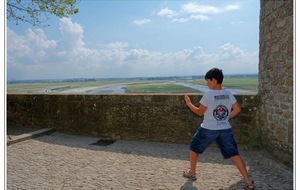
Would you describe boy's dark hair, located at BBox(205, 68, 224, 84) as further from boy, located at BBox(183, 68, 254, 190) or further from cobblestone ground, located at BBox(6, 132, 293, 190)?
cobblestone ground, located at BBox(6, 132, 293, 190)

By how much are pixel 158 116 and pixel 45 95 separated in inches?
143

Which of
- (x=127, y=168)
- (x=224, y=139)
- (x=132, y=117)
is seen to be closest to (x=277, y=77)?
(x=224, y=139)

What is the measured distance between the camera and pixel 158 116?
6.25m

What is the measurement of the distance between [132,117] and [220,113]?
3344 mm

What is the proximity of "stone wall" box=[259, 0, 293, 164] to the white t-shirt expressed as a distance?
124 centimetres

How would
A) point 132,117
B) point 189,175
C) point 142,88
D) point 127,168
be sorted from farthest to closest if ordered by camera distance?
point 142,88
point 132,117
point 127,168
point 189,175

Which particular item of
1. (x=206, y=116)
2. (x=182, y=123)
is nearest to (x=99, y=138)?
(x=182, y=123)

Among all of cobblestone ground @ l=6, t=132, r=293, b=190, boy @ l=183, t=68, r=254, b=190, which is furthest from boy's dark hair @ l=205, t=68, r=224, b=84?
cobblestone ground @ l=6, t=132, r=293, b=190

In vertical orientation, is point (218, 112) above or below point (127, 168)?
above

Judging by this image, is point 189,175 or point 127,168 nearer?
point 189,175

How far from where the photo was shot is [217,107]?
11.3 feet

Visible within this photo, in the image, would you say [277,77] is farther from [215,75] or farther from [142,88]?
[142,88]

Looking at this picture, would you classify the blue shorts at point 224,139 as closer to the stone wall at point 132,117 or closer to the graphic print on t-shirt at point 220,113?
the graphic print on t-shirt at point 220,113

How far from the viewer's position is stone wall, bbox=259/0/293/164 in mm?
4086
